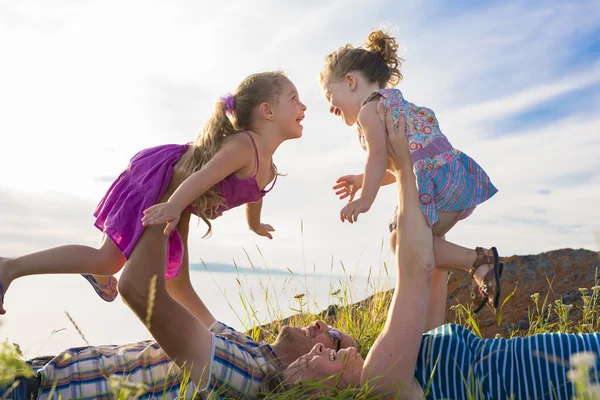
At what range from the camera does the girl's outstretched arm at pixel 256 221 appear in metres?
4.29

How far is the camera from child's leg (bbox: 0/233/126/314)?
351cm

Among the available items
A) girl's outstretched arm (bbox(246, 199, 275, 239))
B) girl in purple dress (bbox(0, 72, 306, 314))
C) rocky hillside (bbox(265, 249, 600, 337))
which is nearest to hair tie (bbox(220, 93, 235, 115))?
girl in purple dress (bbox(0, 72, 306, 314))


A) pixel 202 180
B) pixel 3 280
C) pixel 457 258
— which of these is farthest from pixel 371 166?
pixel 3 280

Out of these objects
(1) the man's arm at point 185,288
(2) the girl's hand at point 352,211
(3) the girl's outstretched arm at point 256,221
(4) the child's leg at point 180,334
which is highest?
(3) the girl's outstretched arm at point 256,221

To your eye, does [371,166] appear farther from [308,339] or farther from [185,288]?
[185,288]

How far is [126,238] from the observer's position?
3549 mm

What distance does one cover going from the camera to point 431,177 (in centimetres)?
356

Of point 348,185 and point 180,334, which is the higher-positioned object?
point 348,185

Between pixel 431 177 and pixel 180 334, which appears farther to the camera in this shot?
pixel 431 177

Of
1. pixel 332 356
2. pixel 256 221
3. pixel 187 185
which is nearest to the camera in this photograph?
pixel 332 356

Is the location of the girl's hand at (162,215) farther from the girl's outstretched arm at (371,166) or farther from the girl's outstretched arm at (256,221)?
the girl's outstretched arm at (256,221)

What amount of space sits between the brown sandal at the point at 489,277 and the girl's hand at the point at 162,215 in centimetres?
176

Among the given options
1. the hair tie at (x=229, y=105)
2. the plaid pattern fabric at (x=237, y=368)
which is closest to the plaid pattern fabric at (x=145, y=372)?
the plaid pattern fabric at (x=237, y=368)

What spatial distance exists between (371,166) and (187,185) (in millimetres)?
1071
